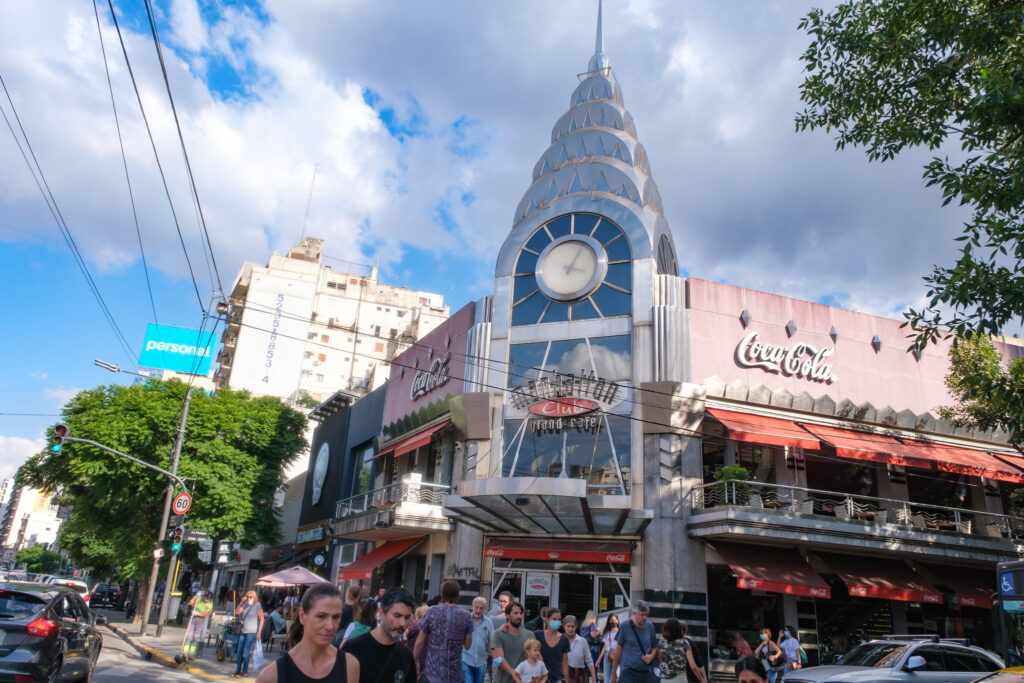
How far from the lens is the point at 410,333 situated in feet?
214

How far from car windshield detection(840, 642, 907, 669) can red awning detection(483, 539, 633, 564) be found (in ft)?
28.1

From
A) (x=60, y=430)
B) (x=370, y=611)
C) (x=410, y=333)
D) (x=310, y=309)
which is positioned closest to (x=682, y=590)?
(x=370, y=611)

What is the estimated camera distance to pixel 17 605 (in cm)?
902

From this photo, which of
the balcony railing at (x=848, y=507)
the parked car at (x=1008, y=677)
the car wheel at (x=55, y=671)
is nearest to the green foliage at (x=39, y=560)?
the balcony railing at (x=848, y=507)

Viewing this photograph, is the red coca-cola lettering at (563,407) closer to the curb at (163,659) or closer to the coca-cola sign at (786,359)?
the coca-cola sign at (786,359)

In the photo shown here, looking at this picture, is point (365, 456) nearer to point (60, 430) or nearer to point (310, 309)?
point (60, 430)

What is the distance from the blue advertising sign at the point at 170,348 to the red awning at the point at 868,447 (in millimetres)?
39719

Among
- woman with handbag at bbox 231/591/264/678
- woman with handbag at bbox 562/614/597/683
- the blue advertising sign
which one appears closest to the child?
woman with handbag at bbox 562/614/597/683

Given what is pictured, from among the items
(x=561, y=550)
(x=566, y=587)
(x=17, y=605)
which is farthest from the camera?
(x=561, y=550)

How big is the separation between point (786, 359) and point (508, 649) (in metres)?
16.1

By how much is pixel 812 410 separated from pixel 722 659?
25.4 feet

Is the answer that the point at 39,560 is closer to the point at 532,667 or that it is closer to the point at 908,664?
the point at 532,667

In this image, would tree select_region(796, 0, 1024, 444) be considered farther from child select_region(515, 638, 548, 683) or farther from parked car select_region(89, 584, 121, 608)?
parked car select_region(89, 584, 121, 608)

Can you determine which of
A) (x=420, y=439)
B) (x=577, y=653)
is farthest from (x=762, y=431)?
(x=420, y=439)
